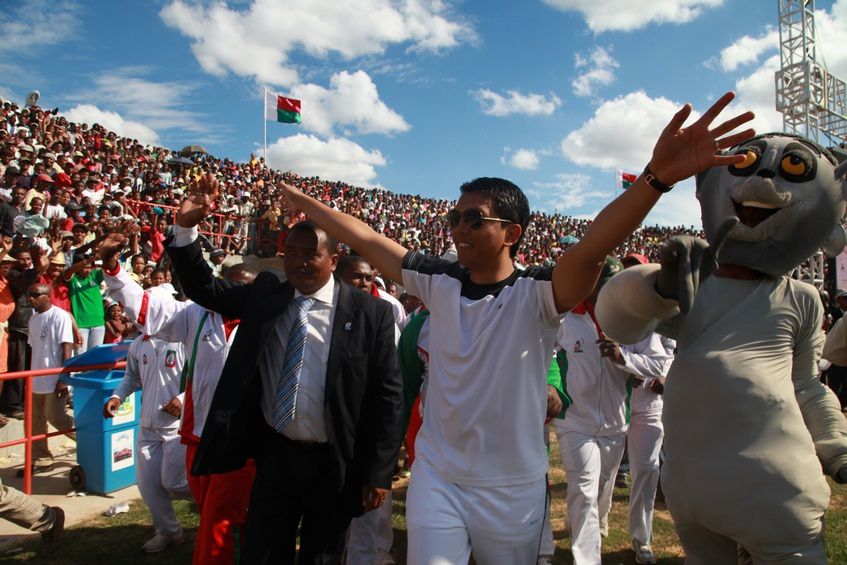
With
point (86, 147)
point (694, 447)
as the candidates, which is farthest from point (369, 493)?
point (86, 147)

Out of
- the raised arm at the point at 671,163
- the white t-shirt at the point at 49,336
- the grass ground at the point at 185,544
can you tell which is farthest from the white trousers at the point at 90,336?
the raised arm at the point at 671,163

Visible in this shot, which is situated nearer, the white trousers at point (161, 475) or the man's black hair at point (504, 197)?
the man's black hair at point (504, 197)

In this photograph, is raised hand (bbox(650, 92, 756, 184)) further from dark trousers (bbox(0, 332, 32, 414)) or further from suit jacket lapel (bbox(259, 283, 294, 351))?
dark trousers (bbox(0, 332, 32, 414))

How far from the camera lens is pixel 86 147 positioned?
57.9 feet

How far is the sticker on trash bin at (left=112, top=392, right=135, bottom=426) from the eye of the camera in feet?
16.9

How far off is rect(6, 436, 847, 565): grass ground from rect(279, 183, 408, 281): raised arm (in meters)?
2.72

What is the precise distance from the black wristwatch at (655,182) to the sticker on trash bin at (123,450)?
16.7ft

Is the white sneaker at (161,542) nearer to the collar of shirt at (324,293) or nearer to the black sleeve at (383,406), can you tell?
the black sleeve at (383,406)

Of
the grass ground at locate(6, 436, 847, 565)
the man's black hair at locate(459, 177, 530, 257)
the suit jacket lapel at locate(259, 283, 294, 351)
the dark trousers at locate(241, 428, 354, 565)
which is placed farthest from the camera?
the grass ground at locate(6, 436, 847, 565)

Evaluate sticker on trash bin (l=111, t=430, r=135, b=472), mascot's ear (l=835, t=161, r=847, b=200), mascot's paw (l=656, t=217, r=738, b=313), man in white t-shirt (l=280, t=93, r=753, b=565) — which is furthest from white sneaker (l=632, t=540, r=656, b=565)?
sticker on trash bin (l=111, t=430, r=135, b=472)

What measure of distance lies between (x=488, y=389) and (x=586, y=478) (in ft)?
6.78

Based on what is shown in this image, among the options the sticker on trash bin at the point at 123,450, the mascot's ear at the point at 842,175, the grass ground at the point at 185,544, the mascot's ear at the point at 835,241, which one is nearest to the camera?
the mascot's ear at the point at 842,175

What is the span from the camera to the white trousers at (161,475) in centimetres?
409

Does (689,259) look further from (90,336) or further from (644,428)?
(90,336)
